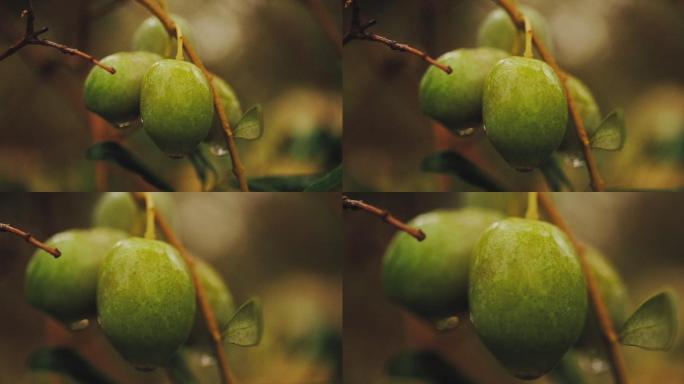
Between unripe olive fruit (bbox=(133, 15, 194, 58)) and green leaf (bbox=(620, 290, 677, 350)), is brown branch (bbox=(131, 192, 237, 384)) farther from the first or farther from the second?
green leaf (bbox=(620, 290, 677, 350))

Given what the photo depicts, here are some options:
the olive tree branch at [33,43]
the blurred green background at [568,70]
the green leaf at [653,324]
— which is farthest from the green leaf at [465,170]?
the olive tree branch at [33,43]

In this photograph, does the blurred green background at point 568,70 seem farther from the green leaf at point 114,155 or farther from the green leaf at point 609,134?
the green leaf at point 114,155

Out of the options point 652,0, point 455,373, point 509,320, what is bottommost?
point 455,373

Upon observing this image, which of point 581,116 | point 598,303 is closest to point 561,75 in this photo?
point 581,116

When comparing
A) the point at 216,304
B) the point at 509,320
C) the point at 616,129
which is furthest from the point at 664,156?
the point at 216,304

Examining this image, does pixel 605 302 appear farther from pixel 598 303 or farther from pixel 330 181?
pixel 330 181

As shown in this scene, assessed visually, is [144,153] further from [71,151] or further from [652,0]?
[652,0]

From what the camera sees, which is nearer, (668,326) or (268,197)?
(668,326)
